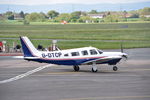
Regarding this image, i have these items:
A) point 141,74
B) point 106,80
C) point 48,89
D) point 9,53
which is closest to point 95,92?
point 48,89

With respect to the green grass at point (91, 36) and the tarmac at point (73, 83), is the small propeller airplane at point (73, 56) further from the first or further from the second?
the green grass at point (91, 36)

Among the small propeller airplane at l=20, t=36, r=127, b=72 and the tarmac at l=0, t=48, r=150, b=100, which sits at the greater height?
the small propeller airplane at l=20, t=36, r=127, b=72

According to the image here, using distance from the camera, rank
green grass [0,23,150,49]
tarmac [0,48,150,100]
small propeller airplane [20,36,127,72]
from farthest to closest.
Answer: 1. green grass [0,23,150,49]
2. small propeller airplane [20,36,127,72]
3. tarmac [0,48,150,100]

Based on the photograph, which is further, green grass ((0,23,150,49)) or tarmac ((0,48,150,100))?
green grass ((0,23,150,49))

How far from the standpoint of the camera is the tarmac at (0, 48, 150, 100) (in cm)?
2505

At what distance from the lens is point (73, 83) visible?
99.2ft

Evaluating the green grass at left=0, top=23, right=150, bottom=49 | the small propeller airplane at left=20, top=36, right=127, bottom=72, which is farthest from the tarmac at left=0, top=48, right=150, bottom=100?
the green grass at left=0, top=23, right=150, bottom=49

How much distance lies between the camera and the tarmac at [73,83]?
25.0 metres

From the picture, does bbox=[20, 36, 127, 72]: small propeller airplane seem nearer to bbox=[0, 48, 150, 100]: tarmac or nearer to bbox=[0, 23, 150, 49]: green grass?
bbox=[0, 48, 150, 100]: tarmac

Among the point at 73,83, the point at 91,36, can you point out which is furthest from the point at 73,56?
the point at 91,36

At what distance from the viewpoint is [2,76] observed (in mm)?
35031

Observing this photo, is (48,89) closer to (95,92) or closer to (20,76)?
(95,92)

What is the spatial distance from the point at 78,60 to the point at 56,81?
5.90 meters

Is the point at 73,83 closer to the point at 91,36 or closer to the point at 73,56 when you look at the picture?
the point at 73,56
